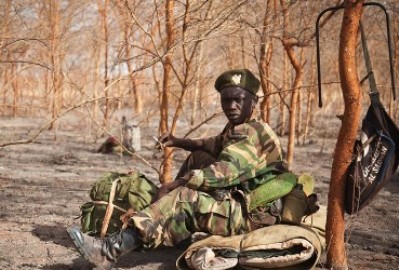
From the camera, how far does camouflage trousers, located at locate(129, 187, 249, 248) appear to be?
9.64 feet

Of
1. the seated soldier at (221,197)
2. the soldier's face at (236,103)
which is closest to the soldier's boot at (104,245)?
the seated soldier at (221,197)

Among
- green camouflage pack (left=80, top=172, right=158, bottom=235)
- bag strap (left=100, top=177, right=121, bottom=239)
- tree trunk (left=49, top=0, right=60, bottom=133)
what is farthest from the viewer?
tree trunk (left=49, top=0, right=60, bottom=133)

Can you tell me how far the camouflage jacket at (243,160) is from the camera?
2.99 metres

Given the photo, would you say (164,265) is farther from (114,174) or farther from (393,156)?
(393,156)

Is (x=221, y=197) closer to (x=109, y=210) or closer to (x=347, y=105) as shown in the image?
(x=109, y=210)

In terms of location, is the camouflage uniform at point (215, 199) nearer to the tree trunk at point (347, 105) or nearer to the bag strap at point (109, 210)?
the bag strap at point (109, 210)

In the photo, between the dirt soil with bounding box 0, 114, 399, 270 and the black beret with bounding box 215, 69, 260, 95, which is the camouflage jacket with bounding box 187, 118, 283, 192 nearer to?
the black beret with bounding box 215, 69, 260, 95

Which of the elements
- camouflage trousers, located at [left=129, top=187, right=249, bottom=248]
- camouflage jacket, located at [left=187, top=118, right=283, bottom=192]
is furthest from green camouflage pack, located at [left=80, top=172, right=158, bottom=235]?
camouflage jacket, located at [left=187, top=118, right=283, bottom=192]

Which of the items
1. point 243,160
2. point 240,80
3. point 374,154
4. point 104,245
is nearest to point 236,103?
point 240,80

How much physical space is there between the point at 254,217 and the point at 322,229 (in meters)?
0.68

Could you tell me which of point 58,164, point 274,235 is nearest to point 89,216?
point 274,235

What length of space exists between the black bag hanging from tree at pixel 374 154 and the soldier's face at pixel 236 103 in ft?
2.59

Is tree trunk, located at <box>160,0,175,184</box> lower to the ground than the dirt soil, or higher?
higher

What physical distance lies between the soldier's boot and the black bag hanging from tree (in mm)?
1266
